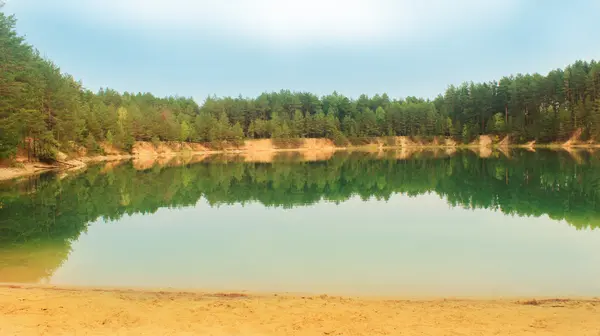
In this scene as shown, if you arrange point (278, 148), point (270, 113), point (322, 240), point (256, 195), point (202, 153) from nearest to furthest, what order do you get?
point (322, 240) < point (256, 195) < point (202, 153) < point (278, 148) < point (270, 113)

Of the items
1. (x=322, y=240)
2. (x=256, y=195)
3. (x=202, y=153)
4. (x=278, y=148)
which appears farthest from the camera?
(x=278, y=148)

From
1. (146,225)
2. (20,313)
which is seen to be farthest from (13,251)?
(20,313)

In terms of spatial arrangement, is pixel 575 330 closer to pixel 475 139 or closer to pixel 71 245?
pixel 71 245

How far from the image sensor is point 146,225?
1675 centimetres

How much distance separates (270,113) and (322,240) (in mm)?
110071

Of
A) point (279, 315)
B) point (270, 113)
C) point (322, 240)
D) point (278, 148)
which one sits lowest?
point (322, 240)

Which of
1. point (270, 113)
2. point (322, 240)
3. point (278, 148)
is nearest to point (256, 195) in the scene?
point (322, 240)

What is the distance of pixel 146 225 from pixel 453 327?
43.5 ft

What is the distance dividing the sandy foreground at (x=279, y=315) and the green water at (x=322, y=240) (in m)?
1.09

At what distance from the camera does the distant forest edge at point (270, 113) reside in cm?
3756

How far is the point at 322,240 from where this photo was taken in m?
13.3

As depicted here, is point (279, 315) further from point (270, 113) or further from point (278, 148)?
point (270, 113)

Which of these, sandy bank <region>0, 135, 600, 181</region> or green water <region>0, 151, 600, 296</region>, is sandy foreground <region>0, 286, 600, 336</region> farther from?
sandy bank <region>0, 135, 600, 181</region>

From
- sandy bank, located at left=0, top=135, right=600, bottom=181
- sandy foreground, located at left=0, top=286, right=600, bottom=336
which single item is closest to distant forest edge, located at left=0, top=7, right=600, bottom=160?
sandy bank, located at left=0, top=135, right=600, bottom=181
